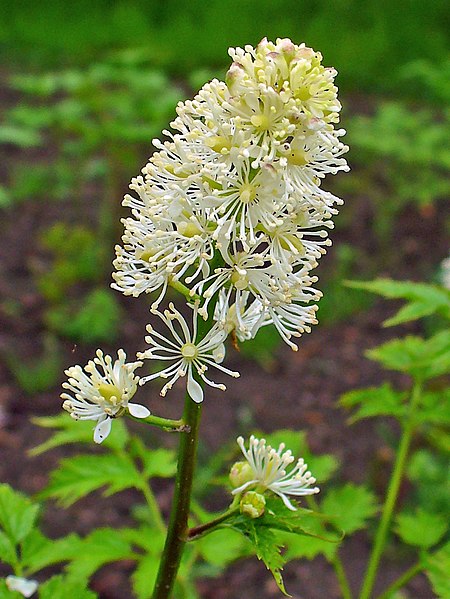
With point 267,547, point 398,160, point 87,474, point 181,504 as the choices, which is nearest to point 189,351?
point 181,504

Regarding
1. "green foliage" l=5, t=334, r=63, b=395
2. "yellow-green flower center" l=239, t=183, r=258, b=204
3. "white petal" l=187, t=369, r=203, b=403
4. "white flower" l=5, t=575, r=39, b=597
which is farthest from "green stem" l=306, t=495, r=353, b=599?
"green foliage" l=5, t=334, r=63, b=395

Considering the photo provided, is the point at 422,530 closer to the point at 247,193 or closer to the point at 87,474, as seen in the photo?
the point at 87,474

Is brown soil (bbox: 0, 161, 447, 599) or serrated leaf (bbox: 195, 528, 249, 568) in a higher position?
brown soil (bbox: 0, 161, 447, 599)

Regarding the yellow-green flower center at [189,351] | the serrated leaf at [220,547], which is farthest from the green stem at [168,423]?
the serrated leaf at [220,547]

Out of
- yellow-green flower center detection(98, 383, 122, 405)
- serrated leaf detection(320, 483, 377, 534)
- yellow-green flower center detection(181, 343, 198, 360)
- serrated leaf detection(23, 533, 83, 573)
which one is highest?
yellow-green flower center detection(181, 343, 198, 360)

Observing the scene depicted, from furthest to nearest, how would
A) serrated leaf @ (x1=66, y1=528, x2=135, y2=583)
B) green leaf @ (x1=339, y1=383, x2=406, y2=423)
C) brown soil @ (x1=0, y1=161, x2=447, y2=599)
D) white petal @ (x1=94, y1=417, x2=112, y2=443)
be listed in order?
brown soil @ (x1=0, y1=161, x2=447, y2=599) < green leaf @ (x1=339, y1=383, x2=406, y2=423) < serrated leaf @ (x1=66, y1=528, x2=135, y2=583) < white petal @ (x1=94, y1=417, x2=112, y2=443)

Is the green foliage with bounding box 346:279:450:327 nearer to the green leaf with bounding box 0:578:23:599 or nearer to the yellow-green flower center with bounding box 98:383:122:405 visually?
the yellow-green flower center with bounding box 98:383:122:405
